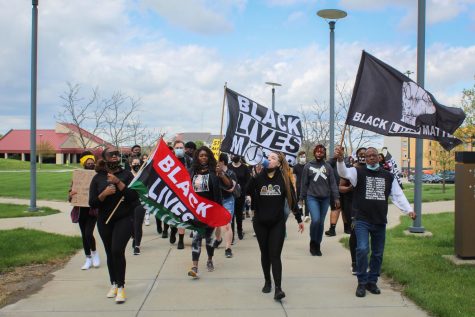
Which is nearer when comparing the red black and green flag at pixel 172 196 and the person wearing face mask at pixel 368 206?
the person wearing face mask at pixel 368 206

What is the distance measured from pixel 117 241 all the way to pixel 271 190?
195cm

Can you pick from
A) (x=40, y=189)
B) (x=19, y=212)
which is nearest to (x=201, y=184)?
(x=19, y=212)

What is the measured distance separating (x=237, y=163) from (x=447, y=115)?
4559 mm

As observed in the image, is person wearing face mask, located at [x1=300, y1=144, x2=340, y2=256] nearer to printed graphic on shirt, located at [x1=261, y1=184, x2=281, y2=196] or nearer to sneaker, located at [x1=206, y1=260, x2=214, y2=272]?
sneaker, located at [x1=206, y1=260, x2=214, y2=272]

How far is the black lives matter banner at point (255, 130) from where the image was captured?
1016 cm

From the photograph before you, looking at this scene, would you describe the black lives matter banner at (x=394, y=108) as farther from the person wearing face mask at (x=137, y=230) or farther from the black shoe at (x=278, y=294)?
the person wearing face mask at (x=137, y=230)

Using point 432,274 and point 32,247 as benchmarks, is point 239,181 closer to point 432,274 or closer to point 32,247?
point 32,247

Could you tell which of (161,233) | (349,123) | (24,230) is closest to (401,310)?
(349,123)

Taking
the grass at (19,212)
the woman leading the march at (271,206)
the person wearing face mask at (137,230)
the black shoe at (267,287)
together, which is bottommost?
the grass at (19,212)

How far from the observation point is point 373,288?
21.0 feet

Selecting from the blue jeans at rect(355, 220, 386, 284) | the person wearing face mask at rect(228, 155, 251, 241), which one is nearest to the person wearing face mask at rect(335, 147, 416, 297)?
the blue jeans at rect(355, 220, 386, 284)

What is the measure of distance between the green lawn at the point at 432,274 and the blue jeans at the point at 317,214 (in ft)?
3.88

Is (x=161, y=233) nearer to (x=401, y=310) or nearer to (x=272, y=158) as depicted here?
(x=272, y=158)

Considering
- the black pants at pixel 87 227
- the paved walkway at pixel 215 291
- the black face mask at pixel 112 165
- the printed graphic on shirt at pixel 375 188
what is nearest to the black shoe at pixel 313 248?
the paved walkway at pixel 215 291
